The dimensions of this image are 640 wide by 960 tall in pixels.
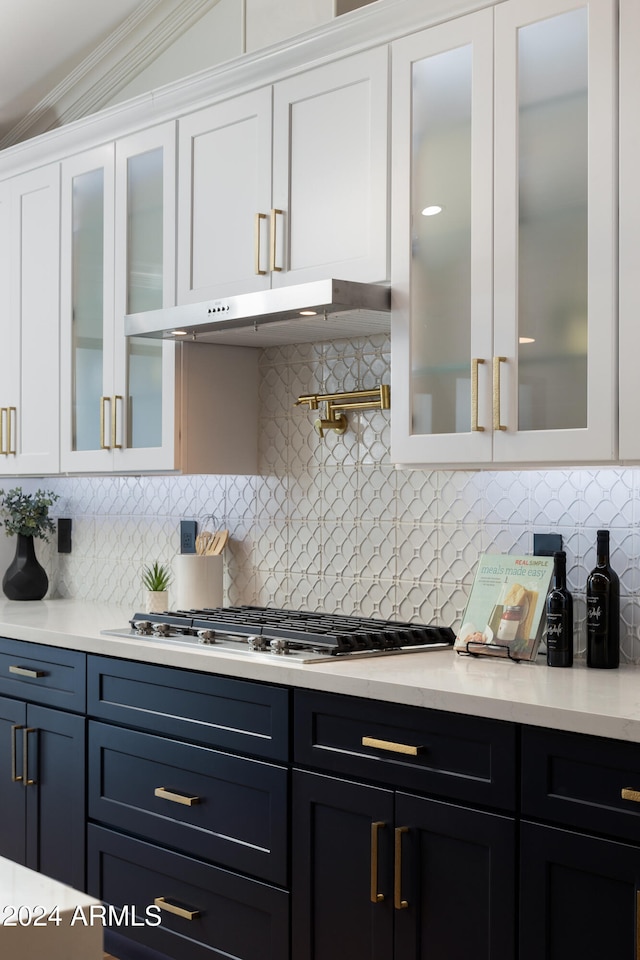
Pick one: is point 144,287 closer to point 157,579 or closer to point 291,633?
point 157,579

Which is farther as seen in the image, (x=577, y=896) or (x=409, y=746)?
(x=409, y=746)

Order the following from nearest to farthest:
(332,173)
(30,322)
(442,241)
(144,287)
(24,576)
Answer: (442,241) < (332,173) < (144,287) < (30,322) < (24,576)

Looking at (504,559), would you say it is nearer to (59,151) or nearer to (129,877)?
(129,877)

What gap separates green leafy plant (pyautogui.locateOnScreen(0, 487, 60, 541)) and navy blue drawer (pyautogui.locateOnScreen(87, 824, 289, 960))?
4.64 feet

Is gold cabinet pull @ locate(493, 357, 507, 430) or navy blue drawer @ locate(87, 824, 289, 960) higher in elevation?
gold cabinet pull @ locate(493, 357, 507, 430)

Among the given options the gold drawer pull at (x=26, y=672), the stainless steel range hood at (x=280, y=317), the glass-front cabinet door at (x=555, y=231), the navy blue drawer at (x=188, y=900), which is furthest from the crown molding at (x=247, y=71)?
the navy blue drawer at (x=188, y=900)

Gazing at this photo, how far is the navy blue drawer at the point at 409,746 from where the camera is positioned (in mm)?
1984

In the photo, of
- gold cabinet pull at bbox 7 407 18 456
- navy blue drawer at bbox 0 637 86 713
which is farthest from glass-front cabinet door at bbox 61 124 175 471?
navy blue drawer at bbox 0 637 86 713

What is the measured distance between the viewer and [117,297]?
3.41 metres

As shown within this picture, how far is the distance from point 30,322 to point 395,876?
2441mm

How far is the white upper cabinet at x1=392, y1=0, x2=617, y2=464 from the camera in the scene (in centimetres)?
221

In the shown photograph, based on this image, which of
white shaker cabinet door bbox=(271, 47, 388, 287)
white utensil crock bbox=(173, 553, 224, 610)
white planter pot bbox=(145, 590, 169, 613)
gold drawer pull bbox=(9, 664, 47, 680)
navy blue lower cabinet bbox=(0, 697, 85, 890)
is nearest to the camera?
white shaker cabinet door bbox=(271, 47, 388, 287)

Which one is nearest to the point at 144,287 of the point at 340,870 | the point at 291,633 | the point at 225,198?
the point at 225,198

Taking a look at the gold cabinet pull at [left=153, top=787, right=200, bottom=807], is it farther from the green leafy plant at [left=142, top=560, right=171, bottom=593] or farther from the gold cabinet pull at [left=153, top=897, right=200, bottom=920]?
the green leafy plant at [left=142, top=560, right=171, bottom=593]
